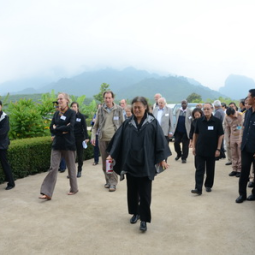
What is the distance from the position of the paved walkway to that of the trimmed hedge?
68 cm

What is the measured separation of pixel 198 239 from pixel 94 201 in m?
2.26

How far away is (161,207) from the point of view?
4.95 metres

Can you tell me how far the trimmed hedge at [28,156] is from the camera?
676 centimetres

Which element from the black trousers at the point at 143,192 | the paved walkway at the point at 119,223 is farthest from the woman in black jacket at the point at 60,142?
the black trousers at the point at 143,192

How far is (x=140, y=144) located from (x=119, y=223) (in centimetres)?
128

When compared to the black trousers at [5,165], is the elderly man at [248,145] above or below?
above

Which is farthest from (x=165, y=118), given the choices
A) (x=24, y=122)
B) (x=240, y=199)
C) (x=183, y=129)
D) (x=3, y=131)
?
(x=3, y=131)

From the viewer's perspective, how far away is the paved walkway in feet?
11.3

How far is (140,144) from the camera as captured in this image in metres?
3.95

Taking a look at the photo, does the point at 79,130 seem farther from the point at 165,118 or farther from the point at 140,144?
the point at 140,144

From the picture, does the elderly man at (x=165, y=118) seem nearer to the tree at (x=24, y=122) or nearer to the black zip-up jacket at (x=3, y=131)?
the tree at (x=24, y=122)

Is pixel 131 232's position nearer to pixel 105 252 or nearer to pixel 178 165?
pixel 105 252

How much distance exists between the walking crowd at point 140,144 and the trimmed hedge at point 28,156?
0.66 m

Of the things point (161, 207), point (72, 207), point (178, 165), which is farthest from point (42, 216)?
point (178, 165)
